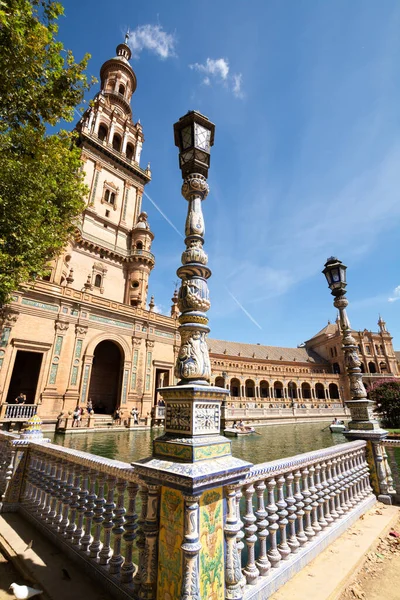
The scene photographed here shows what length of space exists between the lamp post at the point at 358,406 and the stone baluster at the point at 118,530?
3.97m

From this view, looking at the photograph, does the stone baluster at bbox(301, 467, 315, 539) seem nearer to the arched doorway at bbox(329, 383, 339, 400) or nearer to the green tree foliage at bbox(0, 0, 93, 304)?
the green tree foliage at bbox(0, 0, 93, 304)

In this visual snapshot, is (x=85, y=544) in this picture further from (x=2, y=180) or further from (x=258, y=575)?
(x=2, y=180)

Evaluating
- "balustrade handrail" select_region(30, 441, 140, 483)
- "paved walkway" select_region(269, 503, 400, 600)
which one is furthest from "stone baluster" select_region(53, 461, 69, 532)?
"paved walkway" select_region(269, 503, 400, 600)

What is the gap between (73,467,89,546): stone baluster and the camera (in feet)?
9.55

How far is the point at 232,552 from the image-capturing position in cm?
206

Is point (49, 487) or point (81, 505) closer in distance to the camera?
point (81, 505)

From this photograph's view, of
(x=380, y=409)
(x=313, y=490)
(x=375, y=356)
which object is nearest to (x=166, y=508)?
(x=313, y=490)

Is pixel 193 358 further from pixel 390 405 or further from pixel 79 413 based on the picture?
pixel 390 405

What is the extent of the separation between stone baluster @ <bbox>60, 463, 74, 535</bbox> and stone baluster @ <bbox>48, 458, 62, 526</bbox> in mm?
242

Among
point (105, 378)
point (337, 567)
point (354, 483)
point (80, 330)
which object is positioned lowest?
point (337, 567)

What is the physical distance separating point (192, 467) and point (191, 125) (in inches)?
134

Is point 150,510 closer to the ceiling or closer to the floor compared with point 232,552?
closer to the ceiling

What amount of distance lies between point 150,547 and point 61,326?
1696cm

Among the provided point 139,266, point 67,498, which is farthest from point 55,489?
point 139,266
